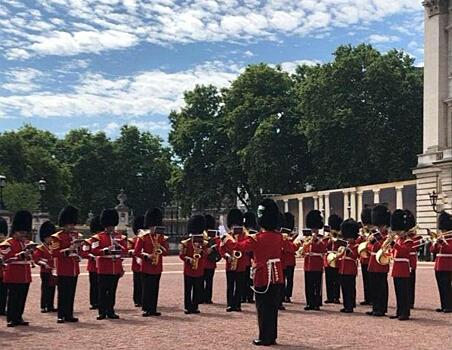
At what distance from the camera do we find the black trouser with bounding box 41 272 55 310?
13.6 meters

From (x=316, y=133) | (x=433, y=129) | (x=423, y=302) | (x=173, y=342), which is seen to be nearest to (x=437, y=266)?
(x=423, y=302)

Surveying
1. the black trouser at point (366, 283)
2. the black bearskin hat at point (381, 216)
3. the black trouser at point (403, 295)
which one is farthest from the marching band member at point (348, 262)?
the black trouser at point (403, 295)

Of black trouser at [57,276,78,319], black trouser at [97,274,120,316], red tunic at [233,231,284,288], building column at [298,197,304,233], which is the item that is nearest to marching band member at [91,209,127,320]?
black trouser at [97,274,120,316]

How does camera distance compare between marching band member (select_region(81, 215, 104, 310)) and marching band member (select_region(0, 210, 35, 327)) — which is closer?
marching band member (select_region(0, 210, 35, 327))

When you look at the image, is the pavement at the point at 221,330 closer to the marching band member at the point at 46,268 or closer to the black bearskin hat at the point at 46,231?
the marching band member at the point at 46,268

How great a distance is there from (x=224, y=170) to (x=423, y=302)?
3677 cm

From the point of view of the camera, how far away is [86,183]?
214ft

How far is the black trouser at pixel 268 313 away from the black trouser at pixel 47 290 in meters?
5.21

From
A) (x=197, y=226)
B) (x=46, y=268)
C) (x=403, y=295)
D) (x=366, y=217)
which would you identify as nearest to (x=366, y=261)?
(x=403, y=295)

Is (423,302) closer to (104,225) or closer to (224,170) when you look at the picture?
(104,225)

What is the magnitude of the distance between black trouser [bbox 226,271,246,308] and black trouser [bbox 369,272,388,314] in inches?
94.1

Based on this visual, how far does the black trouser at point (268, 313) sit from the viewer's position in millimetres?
9727

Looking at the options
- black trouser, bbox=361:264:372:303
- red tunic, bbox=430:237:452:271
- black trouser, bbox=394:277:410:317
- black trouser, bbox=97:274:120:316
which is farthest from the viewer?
black trouser, bbox=361:264:372:303

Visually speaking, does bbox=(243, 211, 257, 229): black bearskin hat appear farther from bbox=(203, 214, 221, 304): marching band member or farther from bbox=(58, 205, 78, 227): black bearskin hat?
bbox=(58, 205, 78, 227): black bearskin hat
